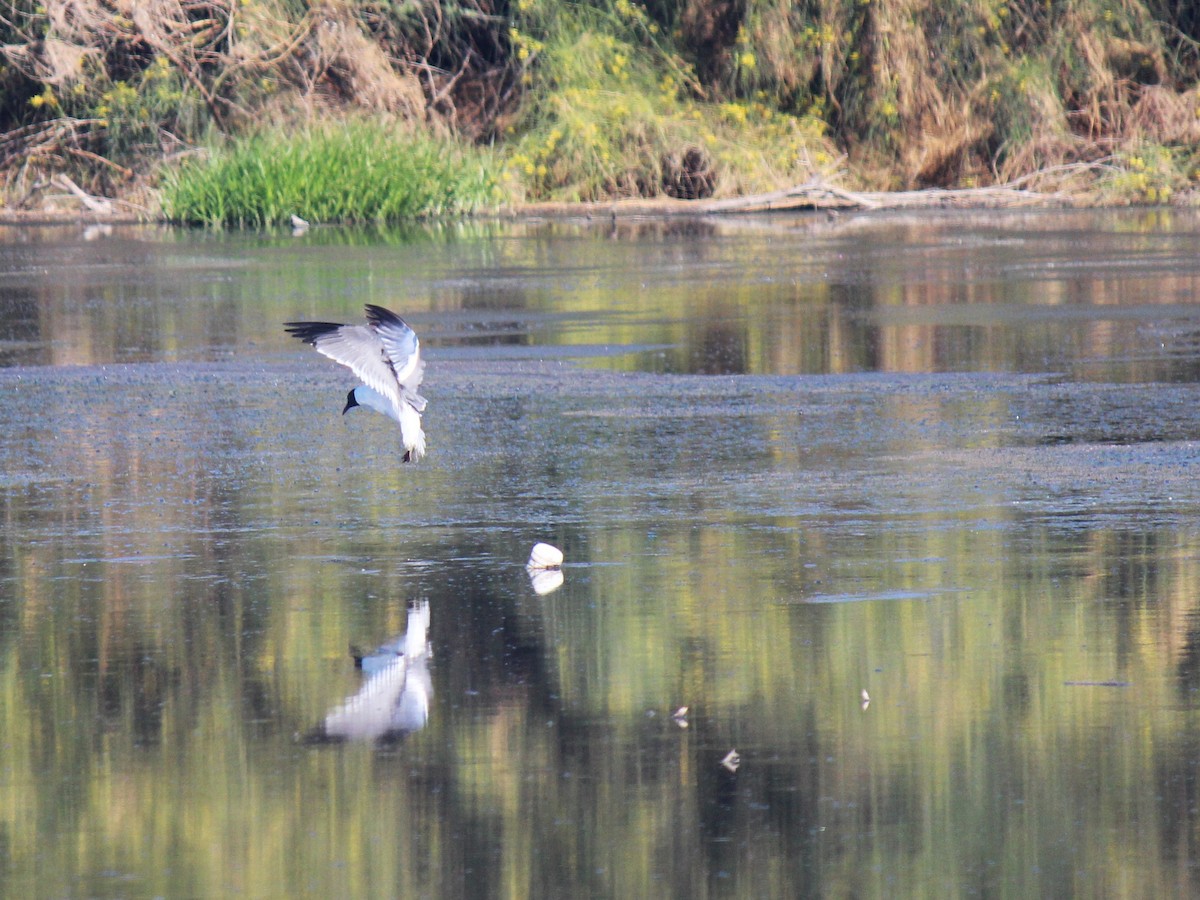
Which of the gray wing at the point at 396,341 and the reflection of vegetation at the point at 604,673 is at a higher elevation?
the gray wing at the point at 396,341

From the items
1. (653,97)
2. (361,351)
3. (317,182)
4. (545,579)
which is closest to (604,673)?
(545,579)

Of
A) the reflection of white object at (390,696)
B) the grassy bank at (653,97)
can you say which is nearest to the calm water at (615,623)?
the reflection of white object at (390,696)

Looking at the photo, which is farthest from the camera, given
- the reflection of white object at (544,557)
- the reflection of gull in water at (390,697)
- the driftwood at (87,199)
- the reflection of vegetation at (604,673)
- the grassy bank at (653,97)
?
the driftwood at (87,199)

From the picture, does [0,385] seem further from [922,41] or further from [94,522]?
[922,41]

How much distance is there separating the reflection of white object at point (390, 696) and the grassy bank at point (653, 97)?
21299 mm

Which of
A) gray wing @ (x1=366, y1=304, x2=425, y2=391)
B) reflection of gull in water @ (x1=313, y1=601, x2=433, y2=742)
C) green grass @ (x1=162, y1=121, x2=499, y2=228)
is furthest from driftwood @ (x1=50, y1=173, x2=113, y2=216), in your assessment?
reflection of gull in water @ (x1=313, y1=601, x2=433, y2=742)

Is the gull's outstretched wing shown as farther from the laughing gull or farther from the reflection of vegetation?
the reflection of vegetation

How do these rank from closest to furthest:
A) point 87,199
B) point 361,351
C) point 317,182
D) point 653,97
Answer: point 361,351 < point 317,182 < point 87,199 < point 653,97

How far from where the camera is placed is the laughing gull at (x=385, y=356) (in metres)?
8.01

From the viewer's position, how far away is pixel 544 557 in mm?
6746

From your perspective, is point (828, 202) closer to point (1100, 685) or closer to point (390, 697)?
point (1100, 685)

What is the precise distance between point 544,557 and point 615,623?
0.76m

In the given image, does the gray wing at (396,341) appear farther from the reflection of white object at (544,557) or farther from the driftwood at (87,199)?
the driftwood at (87,199)

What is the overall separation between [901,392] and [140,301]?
7.52 meters
